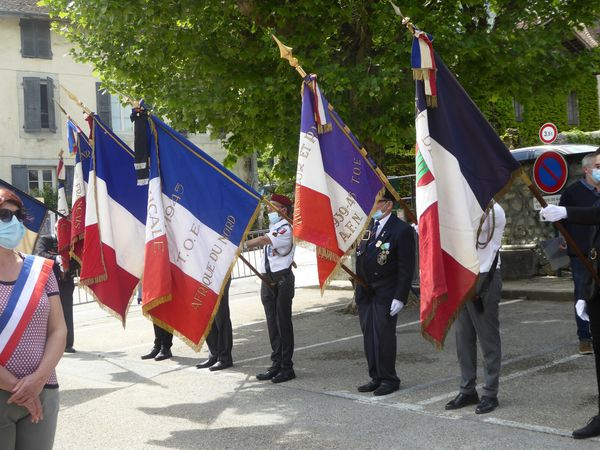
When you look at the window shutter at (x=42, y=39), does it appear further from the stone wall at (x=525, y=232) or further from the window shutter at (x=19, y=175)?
the stone wall at (x=525, y=232)

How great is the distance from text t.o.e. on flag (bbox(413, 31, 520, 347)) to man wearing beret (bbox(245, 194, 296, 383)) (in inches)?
106

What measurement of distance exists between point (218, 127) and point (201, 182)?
16.3ft

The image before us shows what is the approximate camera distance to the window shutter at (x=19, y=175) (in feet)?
102

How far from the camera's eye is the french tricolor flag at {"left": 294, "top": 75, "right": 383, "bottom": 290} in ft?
24.6

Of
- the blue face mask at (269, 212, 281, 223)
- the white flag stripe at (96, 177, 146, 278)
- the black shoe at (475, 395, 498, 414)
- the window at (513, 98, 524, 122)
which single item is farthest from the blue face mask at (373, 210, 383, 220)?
the window at (513, 98, 524, 122)

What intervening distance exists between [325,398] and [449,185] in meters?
2.58

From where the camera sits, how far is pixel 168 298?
7.37 metres

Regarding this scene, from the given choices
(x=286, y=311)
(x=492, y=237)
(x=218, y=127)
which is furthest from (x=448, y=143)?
(x=218, y=127)

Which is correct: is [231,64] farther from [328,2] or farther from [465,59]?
[465,59]

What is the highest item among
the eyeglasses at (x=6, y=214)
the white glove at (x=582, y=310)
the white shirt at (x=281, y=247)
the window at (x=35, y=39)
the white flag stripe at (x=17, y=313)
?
the window at (x=35, y=39)

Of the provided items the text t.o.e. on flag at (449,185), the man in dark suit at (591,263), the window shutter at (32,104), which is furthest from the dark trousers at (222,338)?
the window shutter at (32,104)

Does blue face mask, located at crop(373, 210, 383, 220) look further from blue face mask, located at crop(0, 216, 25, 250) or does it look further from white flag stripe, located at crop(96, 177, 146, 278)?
blue face mask, located at crop(0, 216, 25, 250)

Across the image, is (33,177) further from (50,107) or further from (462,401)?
(462,401)

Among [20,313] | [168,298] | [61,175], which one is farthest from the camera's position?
[61,175]
